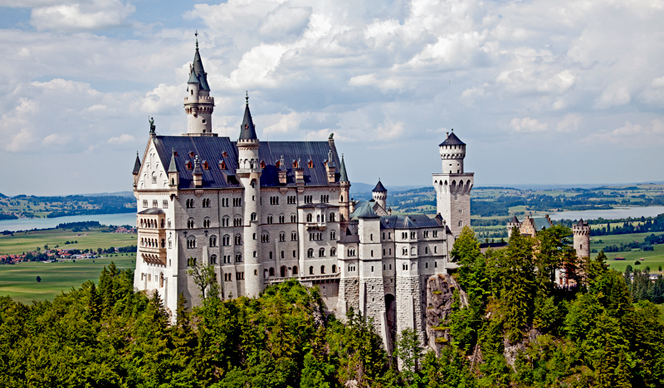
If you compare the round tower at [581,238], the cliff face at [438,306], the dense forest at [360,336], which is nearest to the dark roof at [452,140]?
the dense forest at [360,336]

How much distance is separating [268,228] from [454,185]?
33071 millimetres

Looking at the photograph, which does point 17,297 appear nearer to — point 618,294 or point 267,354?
point 267,354

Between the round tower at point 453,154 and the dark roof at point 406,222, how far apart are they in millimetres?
12400

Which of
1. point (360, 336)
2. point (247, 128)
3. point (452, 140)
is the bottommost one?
point (360, 336)

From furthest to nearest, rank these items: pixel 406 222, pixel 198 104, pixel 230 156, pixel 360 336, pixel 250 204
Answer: pixel 198 104, pixel 406 222, pixel 230 156, pixel 250 204, pixel 360 336

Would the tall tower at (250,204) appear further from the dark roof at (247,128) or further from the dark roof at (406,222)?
the dark roof at (406,222)

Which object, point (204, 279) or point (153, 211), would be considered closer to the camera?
point (204, 279)

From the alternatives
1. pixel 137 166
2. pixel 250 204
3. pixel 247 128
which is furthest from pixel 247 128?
pixel 137 166

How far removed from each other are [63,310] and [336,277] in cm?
3985

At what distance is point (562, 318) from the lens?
103 m

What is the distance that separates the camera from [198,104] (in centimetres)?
11494

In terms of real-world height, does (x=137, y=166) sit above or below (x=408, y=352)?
above

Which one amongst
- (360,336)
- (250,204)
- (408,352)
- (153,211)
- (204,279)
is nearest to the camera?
(204,279)

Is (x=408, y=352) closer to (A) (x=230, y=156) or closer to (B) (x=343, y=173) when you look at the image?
(B) (x=343, y=173)
